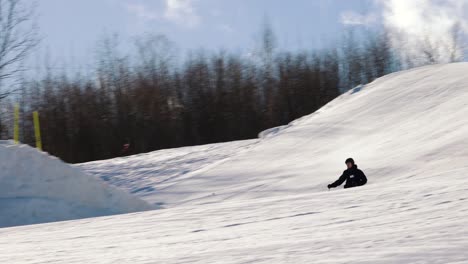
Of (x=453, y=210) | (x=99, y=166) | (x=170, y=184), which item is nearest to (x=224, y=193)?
(x=170, y=184)

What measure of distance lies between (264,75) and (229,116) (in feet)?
15.8

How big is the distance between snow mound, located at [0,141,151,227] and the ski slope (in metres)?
2.21

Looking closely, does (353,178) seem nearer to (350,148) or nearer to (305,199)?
(305,199)

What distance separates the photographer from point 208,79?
53562 mm

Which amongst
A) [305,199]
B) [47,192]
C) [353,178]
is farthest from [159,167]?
[305,199]

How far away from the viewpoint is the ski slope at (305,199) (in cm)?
727

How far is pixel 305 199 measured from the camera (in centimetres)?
1157

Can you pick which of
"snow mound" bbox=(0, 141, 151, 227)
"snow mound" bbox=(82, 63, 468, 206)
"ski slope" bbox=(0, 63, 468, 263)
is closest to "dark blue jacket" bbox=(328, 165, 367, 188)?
"ski slope" bbox=(0, 63, 468, 263)

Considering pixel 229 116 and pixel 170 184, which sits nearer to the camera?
pixel 170 184

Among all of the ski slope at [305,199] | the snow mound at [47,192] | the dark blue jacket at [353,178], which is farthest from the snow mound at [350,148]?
the snow mound at [47,192]

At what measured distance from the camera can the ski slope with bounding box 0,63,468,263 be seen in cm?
727

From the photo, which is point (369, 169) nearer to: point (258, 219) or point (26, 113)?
point (258, 219)

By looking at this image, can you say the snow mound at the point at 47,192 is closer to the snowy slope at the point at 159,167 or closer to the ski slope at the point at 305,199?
the ski slope at the point at 305,199

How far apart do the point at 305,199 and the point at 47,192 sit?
583cm
